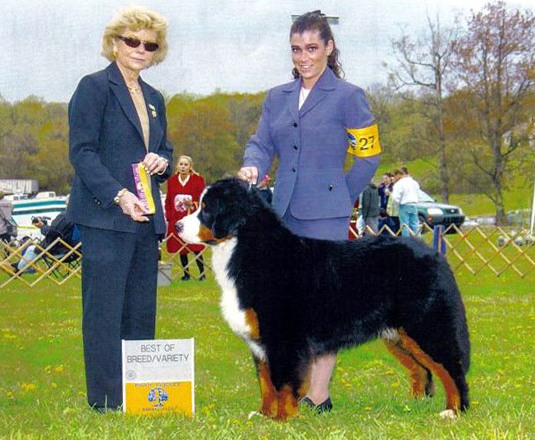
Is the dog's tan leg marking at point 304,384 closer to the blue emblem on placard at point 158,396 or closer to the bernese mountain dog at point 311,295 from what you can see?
the bernese mountain dog at point 311,295

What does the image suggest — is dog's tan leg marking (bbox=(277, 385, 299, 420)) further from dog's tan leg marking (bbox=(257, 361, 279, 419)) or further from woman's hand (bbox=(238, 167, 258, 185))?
woman's hand (bbox=(238, 167, 258, 185))

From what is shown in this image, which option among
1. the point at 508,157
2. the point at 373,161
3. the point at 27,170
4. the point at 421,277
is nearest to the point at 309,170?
the point at 373,161

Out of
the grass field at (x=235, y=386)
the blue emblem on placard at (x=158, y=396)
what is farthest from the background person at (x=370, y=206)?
the blue emblem on placard at (x=158, y=396)

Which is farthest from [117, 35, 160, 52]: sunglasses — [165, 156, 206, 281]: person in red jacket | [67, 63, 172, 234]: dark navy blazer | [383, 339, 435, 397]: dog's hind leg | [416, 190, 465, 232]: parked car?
[416, 190, 465, 232]: parked car

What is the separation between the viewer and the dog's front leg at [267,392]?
4.56 meters

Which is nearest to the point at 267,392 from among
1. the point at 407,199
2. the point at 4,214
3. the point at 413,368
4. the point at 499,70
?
the point at 413,368

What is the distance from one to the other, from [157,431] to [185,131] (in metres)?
8.97

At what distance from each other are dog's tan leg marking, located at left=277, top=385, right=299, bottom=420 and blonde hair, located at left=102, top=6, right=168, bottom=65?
197 centimetres

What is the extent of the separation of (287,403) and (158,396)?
2.50 ft

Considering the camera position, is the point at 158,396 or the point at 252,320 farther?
the point at 158,396

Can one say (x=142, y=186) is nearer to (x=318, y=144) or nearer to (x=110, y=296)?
(x=110, y=296)

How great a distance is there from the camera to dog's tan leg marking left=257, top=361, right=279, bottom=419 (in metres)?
4.57

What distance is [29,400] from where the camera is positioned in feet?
18.6

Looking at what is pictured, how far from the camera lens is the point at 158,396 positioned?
15.4 feet
